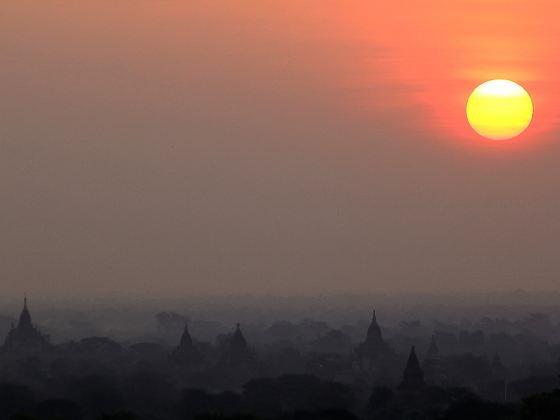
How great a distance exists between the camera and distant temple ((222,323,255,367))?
17688cm

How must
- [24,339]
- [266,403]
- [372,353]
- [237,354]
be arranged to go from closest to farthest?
[266,403]
[237,354]
[372,353]
[24,339]

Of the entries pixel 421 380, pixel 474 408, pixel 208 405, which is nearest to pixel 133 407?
pixel 208 405

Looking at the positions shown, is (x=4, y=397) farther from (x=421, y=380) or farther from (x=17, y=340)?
(x=17, y=340)

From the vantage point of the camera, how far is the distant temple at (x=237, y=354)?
176875 mm

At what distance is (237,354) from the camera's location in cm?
17912

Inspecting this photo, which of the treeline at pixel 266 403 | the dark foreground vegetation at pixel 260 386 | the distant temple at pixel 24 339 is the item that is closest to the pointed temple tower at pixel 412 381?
the dark foreground vegetation at pixel 260 386

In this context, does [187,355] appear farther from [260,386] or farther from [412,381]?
[412,381]

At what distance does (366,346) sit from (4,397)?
71.5m

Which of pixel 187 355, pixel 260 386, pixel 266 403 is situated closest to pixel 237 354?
pixel 187 355

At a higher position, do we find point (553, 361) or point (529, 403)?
point (553, 361)

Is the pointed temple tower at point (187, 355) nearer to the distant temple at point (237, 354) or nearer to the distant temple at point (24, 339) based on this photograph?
the distant temple at point (237, 354)

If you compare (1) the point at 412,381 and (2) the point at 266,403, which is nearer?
(2) the point at 266,403

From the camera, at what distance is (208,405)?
119 m

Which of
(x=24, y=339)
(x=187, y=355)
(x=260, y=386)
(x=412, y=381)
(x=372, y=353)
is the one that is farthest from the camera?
(x=24, y=339)
